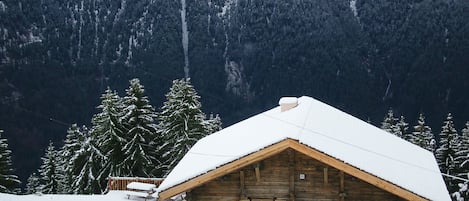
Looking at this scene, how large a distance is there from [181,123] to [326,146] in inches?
724

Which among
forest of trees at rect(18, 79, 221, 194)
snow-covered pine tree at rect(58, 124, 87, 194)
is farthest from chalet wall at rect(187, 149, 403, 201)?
snow-covered pine tree at rect(58, 124, 87, 194)

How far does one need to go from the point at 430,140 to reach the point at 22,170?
13385 cm

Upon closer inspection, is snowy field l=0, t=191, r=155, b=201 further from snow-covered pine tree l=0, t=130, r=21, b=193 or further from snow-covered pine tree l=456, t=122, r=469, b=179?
snow-covered pine tree l=456, t=122, r=469, b=179

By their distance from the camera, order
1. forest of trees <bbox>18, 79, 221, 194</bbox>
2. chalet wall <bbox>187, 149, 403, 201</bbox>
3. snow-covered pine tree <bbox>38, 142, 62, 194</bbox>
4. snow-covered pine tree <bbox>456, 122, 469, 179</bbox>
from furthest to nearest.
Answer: snow-covered pine tree <bbox>38, 142, 62, 194</bbox>, snow-covered pine tree <bbox>456, 122, 469, 179</bbox>, forest of trees <bbox>18, 79, 221, 194</bbox>, chalet wall <bbox>187, 149, 403, 201</bbox>

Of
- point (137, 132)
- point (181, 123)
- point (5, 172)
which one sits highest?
point (181, 123)

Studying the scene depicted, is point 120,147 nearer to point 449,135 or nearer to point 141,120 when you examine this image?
point 141,120

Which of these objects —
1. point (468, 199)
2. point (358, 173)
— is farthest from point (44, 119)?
point (358, 173)

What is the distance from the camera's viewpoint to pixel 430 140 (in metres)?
41.8

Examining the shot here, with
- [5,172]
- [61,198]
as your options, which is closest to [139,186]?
[61,198]

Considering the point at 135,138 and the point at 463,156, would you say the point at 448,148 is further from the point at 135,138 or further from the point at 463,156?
the point at 135,138

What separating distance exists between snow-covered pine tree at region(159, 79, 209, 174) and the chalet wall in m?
16.4

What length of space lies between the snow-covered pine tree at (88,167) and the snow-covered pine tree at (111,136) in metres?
0.56

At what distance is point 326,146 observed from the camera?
47.5 ft

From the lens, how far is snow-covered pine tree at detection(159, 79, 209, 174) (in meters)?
31.7
